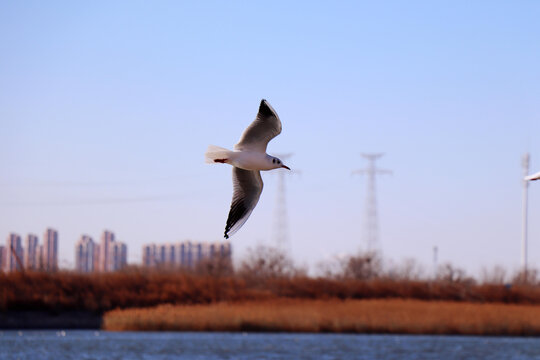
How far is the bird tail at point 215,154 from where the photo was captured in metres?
11.3

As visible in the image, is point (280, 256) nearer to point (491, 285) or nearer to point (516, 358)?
point (491, 285)

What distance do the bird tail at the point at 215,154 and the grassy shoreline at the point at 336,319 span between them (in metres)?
27.2

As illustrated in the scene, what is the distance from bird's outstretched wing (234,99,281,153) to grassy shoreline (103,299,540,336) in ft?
89.4

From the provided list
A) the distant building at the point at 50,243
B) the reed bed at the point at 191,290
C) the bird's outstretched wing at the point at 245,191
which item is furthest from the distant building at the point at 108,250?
the bird's outstretched wing at the point at 245,191

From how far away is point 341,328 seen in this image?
3831cm

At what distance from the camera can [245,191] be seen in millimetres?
12273

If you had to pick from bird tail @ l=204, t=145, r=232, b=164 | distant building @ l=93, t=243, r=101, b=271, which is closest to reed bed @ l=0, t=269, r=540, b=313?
bird tail @ l=204, t=145, r=232, b=164

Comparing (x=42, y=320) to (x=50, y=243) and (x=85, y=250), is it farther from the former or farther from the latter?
(x=85, y=250)

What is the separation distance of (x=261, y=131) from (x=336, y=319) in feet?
92.0

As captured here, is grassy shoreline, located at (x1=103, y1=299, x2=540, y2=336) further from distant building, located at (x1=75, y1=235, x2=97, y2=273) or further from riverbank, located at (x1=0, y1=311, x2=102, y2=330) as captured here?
distant building, located at (x1=75, y1=235, x2=97, y2=273)

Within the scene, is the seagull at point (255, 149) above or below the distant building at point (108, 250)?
above

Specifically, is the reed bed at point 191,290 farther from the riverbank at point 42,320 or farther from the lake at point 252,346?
the lake at point 252,346

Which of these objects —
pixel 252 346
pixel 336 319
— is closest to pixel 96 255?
pixel 336 319

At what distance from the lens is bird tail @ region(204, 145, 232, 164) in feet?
37.0
